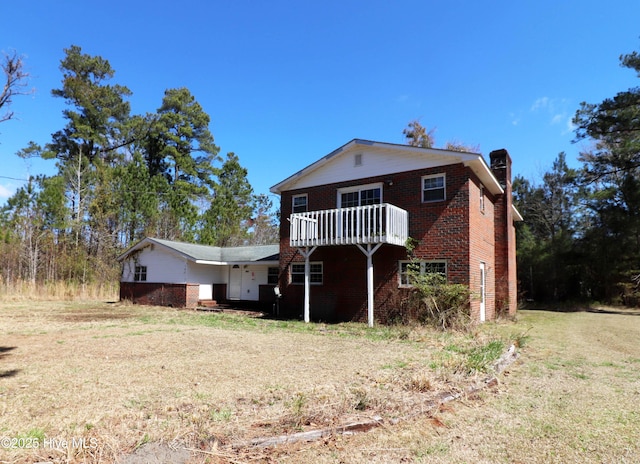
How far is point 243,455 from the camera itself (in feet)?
11.6

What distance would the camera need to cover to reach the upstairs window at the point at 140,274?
21.6 m

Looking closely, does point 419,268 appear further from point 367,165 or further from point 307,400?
point 307,400

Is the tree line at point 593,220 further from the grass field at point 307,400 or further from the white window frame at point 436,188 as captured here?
the grass field at point 307,400

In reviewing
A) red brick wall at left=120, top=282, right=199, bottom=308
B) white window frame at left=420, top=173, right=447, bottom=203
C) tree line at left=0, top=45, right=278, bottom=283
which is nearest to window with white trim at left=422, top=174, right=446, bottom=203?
white window frame at left=420, top=173, right=447, bottom=203

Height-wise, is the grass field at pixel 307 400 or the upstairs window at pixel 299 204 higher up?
the upstairs window at pixel 299 204

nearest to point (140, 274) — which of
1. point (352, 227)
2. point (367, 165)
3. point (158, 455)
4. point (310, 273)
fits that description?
point (310, 273)

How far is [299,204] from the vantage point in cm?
1683

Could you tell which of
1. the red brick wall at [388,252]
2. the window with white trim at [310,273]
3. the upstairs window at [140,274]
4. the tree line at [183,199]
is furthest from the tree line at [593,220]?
the upstairs window at [140,274]

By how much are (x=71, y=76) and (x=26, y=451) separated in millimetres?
34882

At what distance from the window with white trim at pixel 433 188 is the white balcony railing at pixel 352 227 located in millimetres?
1004

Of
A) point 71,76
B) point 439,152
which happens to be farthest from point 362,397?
point 71,76

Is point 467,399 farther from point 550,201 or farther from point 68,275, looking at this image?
point 550,201

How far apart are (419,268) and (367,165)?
177 inches

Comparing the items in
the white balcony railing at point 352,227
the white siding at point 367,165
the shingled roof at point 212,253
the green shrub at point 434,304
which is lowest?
the green shrub at point 434,304
